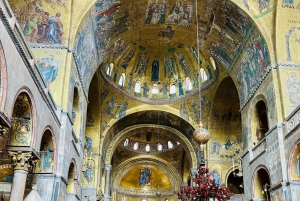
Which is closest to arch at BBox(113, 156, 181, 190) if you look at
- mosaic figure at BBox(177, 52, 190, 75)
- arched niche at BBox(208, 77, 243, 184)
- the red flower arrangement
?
arched niche at BBox(208, 77, 243, 184)

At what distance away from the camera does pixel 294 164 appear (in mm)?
12562

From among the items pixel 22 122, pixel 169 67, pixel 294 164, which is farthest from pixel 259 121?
pixel 22 122

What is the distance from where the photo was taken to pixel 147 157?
103ft

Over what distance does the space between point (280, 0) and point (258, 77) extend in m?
3.26

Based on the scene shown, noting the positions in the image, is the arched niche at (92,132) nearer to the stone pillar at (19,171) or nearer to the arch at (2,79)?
the stone pillar at (19,171)

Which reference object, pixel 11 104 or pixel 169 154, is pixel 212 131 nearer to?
pixel 169 154

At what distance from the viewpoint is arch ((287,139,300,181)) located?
12.4 m

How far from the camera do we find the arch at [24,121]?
32.1 feet

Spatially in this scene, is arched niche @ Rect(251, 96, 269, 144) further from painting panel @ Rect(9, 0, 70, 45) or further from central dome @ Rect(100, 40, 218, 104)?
painting panel @ Rect(9, 0, 70, 45)

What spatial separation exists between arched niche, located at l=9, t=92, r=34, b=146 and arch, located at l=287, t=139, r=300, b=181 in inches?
335

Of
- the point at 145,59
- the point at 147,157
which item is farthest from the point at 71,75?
the point at 147,157

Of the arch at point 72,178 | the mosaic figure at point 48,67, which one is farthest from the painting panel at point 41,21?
the arch at point 72,178

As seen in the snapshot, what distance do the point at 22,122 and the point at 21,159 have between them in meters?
1.06

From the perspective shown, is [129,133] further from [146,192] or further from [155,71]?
[146,192]
